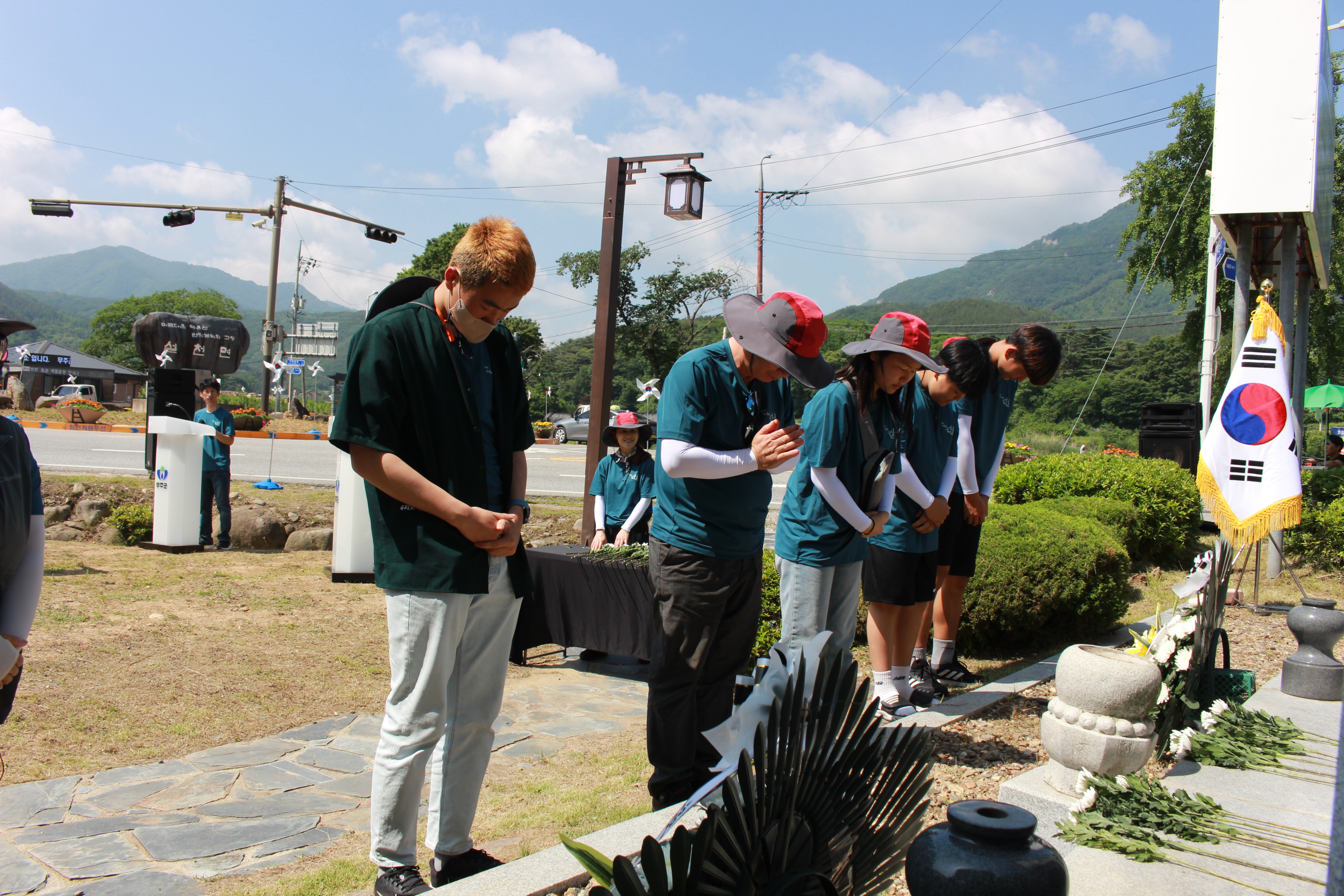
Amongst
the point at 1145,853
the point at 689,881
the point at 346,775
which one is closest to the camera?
the point at 689,881

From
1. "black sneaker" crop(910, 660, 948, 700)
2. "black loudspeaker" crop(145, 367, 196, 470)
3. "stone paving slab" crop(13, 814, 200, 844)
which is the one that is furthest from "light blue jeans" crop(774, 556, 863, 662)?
"black loudspeaker" crop(145, 367, 196, 470)

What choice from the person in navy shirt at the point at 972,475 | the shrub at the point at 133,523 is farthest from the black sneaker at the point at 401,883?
the shrub at the point at 133,523

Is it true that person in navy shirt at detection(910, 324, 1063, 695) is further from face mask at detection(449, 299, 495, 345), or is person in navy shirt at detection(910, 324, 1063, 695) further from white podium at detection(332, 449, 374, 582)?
white podium at detection(332, 449, 374, 582)

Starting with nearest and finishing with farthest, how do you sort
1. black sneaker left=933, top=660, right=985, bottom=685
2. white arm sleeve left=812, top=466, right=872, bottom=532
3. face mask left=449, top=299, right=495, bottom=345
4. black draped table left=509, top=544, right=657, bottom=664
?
face mask left=449, top=299, right=495, bottom=345 → white arm sleeve left=812, top=466, right=872, bottom=532 → black sneaker left=933, top=660, right=985, bottom=685 → black draped table left=509, top=544, right=657, bottom=664

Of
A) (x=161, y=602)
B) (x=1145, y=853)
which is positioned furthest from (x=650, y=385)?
(x=1145, y=853)

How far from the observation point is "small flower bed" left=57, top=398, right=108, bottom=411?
2964cm

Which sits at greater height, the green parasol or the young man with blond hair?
the green parasol

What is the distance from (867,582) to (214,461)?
8115 mm

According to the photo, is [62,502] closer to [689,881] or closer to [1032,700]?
[1032,700]

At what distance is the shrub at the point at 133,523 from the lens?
389 inches

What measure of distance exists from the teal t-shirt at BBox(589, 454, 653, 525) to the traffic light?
2029 centimetres

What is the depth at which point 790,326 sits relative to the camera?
299 centimetres

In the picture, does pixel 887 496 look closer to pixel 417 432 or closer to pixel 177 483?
pixel 417 432

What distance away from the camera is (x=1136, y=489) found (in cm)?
928
